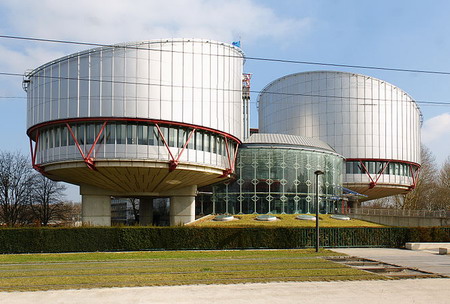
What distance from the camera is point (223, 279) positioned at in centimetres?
1711

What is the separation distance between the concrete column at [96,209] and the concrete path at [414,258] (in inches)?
1083

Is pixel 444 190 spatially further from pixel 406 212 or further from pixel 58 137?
pixel 58 137

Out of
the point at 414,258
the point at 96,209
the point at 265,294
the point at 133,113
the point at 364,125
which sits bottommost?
the point at 414,258

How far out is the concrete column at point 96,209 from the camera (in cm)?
4688

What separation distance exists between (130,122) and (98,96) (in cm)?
376

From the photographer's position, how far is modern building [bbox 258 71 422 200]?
69125 mm

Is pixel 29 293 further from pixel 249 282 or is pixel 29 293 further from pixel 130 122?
pixel 130 122

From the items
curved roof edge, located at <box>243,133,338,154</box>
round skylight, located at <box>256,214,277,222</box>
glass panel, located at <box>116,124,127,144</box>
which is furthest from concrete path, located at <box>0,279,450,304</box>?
curved roof edge, located at <box>243,133,338,154</box>

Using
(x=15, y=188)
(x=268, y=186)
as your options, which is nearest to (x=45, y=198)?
(x=15, y=188)

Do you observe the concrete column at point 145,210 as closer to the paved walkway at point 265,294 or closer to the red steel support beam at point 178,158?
the red steel support beam at point 178,158

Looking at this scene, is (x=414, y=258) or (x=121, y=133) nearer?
(x=414, y=258)

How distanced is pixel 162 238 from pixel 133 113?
48.6 ft

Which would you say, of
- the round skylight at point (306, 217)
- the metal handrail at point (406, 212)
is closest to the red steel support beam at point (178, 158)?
the round skylight at point (306, 217)

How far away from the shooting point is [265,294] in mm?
14633
